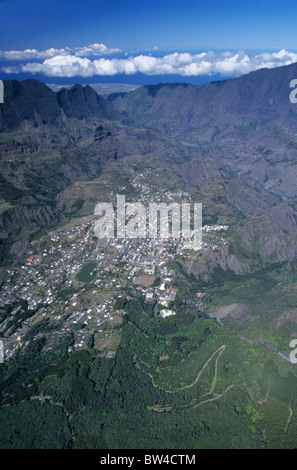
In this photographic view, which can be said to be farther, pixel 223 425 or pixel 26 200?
pixel 26 200

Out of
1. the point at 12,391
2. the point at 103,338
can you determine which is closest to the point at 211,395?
the point at 103,338

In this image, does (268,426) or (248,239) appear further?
(248,239)

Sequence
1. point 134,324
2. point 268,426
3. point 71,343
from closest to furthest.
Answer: point 268,426, point 71,343, point 134,324

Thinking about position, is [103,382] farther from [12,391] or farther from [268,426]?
[268,426]

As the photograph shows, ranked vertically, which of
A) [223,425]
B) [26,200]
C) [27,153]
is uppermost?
[27,153]

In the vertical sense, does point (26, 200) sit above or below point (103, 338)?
above

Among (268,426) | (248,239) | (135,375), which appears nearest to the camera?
(268,426)

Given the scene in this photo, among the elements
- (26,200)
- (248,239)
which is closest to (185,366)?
(248,239)

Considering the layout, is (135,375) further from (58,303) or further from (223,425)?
(58,303)

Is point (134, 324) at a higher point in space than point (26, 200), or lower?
lower
